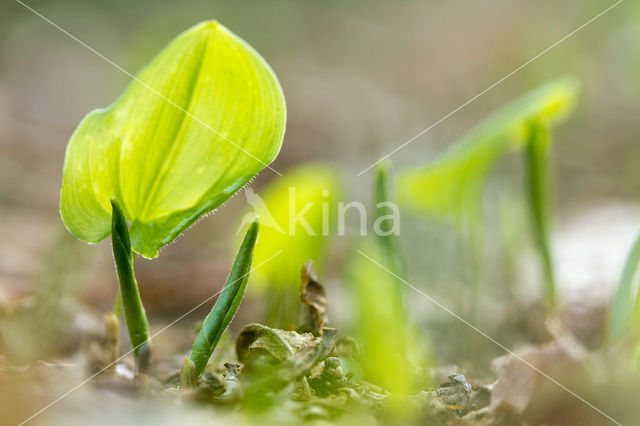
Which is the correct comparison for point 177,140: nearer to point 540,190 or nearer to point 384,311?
point 384,311

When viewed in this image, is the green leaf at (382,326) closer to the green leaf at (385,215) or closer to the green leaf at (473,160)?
the green leaf at (385,215)

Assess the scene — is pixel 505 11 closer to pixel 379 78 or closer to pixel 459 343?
pixel 379 78

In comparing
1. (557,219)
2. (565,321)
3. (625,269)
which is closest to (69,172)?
(625,269)

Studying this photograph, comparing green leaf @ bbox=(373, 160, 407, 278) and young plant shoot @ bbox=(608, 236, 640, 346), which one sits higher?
green leaf @ bbox=(373, 160, 407, 278)

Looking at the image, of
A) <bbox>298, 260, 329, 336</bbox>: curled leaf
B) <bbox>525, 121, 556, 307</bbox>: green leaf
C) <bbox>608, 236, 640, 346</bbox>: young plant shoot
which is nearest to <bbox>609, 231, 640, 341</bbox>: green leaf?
<bbox>608, 236, 640, 346</bbox>: young plant shoot

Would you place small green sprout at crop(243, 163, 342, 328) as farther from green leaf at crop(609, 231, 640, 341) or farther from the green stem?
green leaf at crop(609, 231, 640, 341)

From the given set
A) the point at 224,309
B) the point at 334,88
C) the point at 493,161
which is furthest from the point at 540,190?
the point at 334,88
